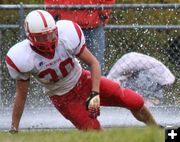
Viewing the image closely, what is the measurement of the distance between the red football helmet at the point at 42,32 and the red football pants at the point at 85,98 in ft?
1.94

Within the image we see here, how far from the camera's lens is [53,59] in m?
9.59

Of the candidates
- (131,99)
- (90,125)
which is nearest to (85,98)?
(90,125)

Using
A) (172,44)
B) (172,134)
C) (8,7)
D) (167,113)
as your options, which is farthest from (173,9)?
(172,134)

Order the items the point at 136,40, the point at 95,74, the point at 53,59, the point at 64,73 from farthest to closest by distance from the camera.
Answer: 1. the point at 136,40
2. the point at 64,73
3. the point at 53,59
4. the point at 95,74

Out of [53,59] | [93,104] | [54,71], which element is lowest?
[93,104]

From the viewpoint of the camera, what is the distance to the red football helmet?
30.8 ft

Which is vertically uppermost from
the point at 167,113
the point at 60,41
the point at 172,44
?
the point at 60,41

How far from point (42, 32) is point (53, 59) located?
341 mm

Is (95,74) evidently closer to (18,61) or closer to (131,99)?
(131,99)

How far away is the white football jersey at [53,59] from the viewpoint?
31.1ft

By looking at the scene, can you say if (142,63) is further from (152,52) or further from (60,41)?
(60,41)

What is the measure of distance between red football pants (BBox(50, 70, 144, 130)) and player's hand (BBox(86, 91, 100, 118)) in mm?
509

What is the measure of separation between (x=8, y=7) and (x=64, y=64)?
1.89 metres

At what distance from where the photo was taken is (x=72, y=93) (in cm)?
988
